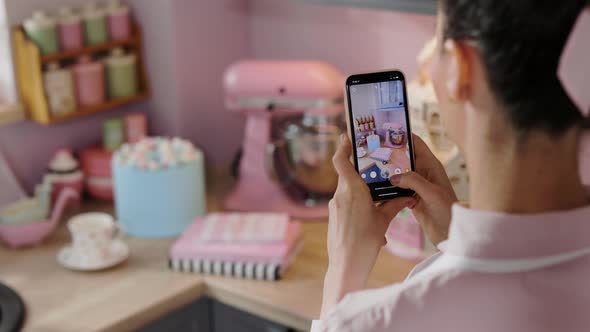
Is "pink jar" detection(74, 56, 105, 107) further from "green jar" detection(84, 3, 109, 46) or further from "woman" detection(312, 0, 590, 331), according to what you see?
"woman" detection(312, 0, 590, 331)

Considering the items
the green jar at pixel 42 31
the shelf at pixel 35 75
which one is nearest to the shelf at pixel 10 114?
the shelf at pixel 35 75

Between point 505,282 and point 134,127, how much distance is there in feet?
4.76

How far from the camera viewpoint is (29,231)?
183cm

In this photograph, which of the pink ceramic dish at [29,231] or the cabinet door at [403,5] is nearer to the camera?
the cabinet door at [403,5]

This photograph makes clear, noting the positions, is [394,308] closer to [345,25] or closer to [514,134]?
[514,134]

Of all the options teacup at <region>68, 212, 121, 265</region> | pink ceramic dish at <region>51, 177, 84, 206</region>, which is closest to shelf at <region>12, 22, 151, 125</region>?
pink ceramic dish at <region>51, 177, 84, 206</region>

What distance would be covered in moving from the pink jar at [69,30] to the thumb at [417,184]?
1.14 m

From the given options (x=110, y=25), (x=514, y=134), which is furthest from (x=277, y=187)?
(x=514, y=134)

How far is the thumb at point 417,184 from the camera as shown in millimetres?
1056

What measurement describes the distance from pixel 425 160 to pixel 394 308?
39 cm

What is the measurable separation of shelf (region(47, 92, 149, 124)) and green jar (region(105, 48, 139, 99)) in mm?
15

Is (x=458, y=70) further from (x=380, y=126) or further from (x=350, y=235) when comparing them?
(x=380, y=126)

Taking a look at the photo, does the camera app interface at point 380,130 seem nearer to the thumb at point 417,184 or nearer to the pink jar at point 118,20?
the thumb at point 417,184

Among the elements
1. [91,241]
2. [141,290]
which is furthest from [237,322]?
[91,241]
